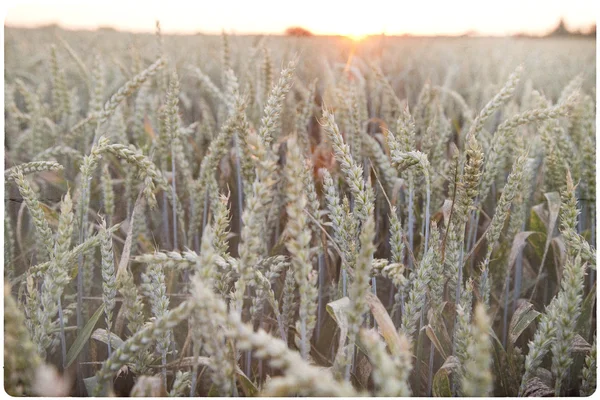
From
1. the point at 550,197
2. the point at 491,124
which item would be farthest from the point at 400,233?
the point at 491,124

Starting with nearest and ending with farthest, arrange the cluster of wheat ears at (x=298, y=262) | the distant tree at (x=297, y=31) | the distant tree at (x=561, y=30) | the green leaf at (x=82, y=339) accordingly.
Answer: the cluster of wheat ears at (x=298, y=262), the green leaf at (x=82, y=339), the distant tree at (x=297, y=31), the distant tree at (x=561, y=30)

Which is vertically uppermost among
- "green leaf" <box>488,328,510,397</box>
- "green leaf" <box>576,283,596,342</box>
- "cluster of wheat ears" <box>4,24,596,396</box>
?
"cluster of wheat ears" <box>4,24,596,396</box>

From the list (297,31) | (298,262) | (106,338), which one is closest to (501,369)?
(298,262)

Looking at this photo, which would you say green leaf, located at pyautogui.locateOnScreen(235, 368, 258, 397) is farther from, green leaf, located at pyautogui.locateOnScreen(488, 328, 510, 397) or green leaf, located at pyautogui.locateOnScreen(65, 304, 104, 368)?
green leaf, located at pyautogui.locateOnScreen(488, 328, 510, 397)

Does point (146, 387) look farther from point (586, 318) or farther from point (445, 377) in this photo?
point (586, 318)

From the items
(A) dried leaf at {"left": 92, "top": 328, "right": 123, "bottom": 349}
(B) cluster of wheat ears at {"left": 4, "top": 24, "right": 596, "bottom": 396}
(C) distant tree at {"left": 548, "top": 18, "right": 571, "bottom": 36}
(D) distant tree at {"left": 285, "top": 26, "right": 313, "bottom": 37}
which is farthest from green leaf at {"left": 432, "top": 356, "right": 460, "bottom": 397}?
(C) distant tree at {"left": 548, "top": 18, "right": 571, "bottom": 36}

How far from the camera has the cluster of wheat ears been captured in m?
0.67

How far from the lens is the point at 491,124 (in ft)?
7.90

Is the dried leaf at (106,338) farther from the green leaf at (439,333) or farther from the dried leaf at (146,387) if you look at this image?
the green leaf at (439,333)

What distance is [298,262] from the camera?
67cm

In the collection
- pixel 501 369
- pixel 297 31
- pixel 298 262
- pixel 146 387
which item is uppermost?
pixel 297 31

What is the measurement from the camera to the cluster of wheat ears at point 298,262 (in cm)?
67

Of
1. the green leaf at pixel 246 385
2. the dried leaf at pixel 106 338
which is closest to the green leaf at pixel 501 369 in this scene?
the green leaf at pixel 246 385

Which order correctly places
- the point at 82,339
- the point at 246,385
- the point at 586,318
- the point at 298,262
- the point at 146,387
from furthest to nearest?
the point at 586,318 → the point at 82,339 → the point at 246,385 → the point at 146,387 → the point at 298,262
